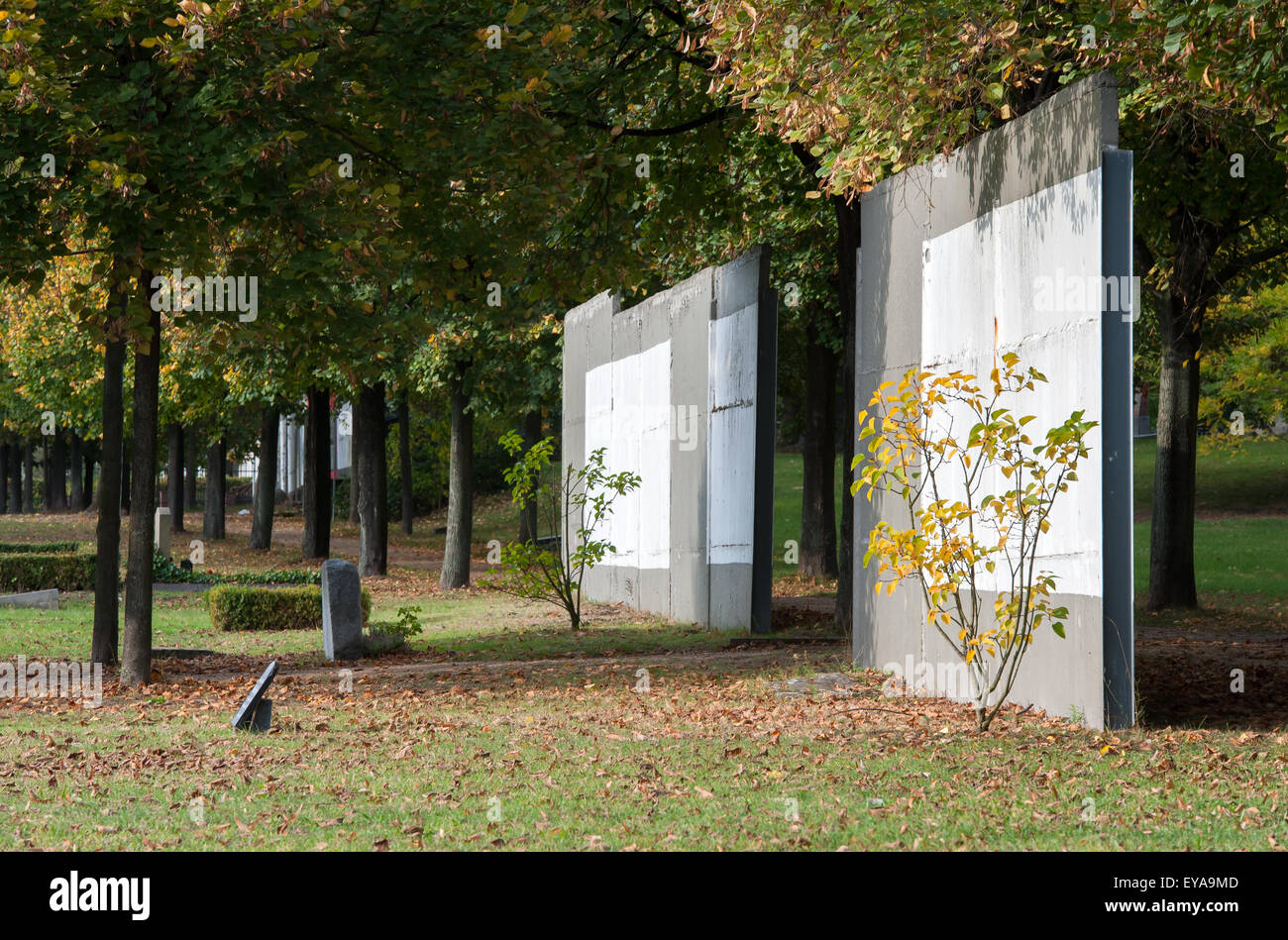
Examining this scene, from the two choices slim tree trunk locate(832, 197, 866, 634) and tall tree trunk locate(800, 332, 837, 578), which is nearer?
slim tree trunk locate(832, 197, 866, 634)

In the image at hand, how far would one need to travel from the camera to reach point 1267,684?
10.6 metres

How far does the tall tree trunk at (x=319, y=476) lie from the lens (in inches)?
1110

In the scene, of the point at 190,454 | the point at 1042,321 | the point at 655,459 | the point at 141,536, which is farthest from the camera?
the point at 190,454

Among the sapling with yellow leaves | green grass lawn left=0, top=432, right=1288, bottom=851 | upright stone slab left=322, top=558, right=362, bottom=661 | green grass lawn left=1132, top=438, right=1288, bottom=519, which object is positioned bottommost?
green grass lawn left=0, top=432, right=1288, bottom=851

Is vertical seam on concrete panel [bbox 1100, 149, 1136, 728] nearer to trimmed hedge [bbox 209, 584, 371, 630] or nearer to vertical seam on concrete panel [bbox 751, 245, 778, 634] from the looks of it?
vertical seam on concrete panel [bbox 751, 245, 778, 634]

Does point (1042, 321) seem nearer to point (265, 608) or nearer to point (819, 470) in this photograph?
point (265, 608)

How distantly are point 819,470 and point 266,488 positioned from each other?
622 inches

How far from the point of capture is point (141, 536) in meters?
11.4

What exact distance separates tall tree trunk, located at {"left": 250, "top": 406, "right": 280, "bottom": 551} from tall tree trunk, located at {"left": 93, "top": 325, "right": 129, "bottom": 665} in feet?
65.4

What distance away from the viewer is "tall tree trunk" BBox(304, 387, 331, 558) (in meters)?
28.2

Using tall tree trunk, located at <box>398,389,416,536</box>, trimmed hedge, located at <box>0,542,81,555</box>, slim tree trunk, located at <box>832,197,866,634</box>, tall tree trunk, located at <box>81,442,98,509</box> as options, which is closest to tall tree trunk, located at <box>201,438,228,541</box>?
tall tree trunk, located at <box>398,389,416,536</box>

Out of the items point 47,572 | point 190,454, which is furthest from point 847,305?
point 190,454

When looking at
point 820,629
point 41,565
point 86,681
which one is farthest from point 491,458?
point 86,681

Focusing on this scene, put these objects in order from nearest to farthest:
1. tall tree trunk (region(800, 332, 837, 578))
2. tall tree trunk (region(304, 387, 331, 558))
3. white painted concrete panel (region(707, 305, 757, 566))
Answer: white painted concrete panel (region(707, 305, 757, 566)), tall tree trunk (region(800, 332, 837, 578)), tall tree trunk (region(304, 387, 331, 558))
